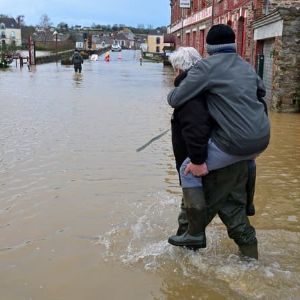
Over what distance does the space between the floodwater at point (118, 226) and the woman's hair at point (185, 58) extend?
163cm

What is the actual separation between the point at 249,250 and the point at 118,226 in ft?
5.26

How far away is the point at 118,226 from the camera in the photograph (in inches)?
214

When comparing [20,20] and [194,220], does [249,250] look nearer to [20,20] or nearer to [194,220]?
[194,220]

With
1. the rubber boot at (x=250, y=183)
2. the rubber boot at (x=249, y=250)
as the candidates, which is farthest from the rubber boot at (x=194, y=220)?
the rubber boot at (x=250, y=183)

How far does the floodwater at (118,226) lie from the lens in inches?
163

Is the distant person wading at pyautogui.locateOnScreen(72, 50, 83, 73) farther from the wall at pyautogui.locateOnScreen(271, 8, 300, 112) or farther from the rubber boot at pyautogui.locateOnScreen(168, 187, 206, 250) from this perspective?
the rubber boot at pyautogui.locateOnScreen(168, 187, 206, 250)

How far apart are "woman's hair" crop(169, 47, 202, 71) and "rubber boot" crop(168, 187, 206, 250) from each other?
101 cm

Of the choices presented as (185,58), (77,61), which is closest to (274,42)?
(185,58)

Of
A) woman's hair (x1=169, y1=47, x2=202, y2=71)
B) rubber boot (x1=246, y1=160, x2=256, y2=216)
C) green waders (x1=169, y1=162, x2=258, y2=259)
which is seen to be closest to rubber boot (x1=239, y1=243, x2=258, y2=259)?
green waders (x1=169, y1=162, x2=258, y2=259)

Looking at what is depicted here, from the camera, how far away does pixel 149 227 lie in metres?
5.37

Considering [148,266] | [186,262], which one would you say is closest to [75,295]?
[148,266]

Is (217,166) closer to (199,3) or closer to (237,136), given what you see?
(237,136)

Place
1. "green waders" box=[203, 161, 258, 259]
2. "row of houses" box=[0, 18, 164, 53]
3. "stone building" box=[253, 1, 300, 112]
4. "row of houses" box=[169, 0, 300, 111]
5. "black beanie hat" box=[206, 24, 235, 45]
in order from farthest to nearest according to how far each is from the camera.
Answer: "row of houses" box=[0, 18, 164, 53]
"row of houses" box=[169, 0, 300, 111]
"stone building" box=[253, 1, 300, 112]
"green waders" box=[203, 161, 258, 259]
"black beanie hat" box=[206, 24, 235, 45]

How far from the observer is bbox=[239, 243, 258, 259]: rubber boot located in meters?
4.29
